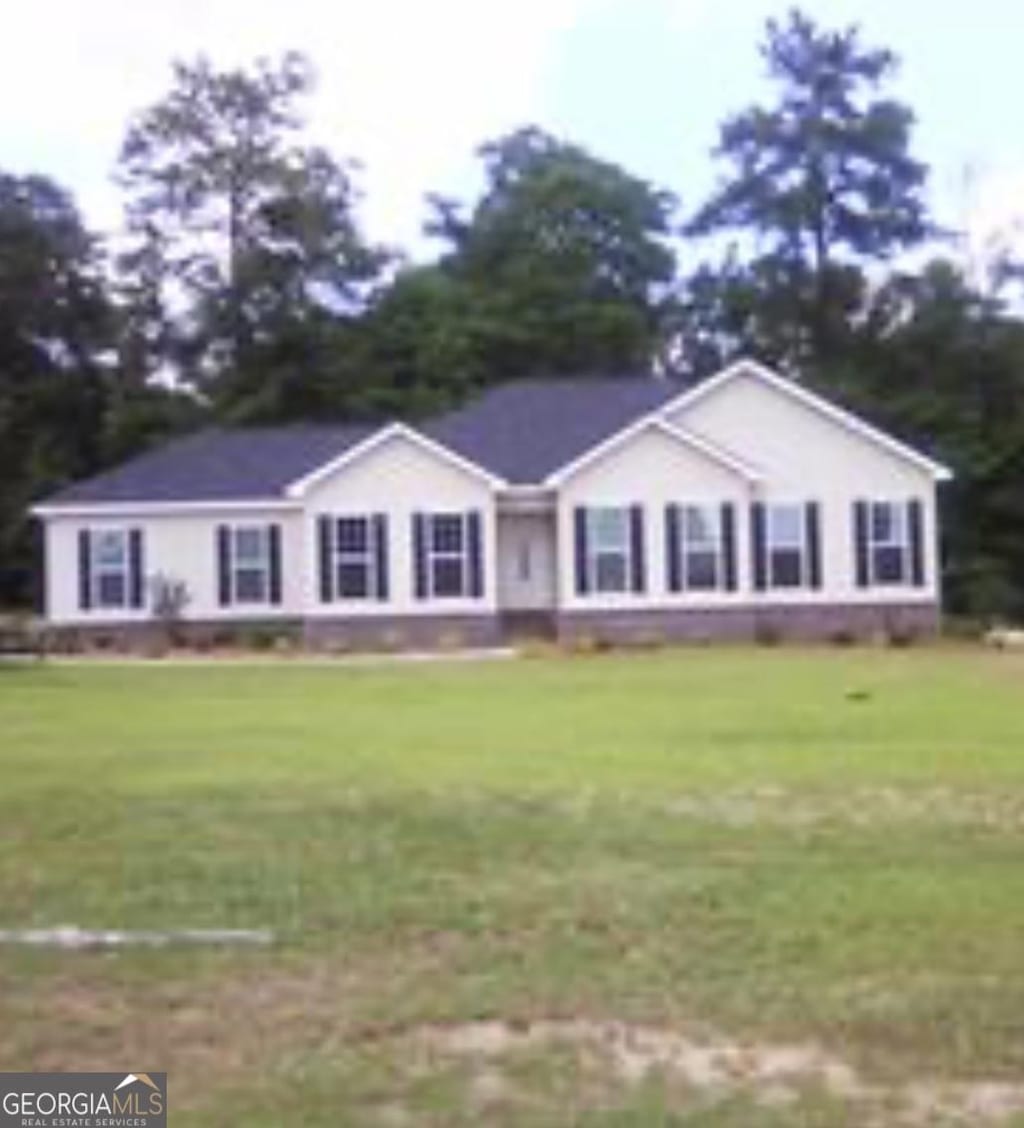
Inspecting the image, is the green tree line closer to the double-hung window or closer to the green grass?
the double-hung window

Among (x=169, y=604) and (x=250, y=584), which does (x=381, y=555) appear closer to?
(x=250, y=584)

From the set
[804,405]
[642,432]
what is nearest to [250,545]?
[642,432]

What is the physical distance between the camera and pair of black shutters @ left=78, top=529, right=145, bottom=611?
4428cm

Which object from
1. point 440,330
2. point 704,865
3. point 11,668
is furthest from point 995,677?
point 440,330

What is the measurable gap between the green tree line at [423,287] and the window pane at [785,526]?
14.7m

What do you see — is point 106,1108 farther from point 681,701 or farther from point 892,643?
point 892,643

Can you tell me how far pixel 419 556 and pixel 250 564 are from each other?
12.9ft

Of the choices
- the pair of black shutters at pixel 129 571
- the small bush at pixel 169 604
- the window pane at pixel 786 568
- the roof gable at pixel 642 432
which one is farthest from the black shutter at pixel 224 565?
the window pane at pixel 786 568

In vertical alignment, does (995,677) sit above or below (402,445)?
below

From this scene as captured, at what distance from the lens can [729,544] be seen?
4262cm

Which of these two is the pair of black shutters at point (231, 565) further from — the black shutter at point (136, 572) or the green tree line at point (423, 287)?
the green tree line at point (423, 287)

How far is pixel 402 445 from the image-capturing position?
4234 cm

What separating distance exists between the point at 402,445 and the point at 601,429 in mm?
4106

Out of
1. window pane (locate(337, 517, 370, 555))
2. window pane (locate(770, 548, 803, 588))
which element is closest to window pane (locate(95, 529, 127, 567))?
window pane (locate(337, 517, 370, 555))
